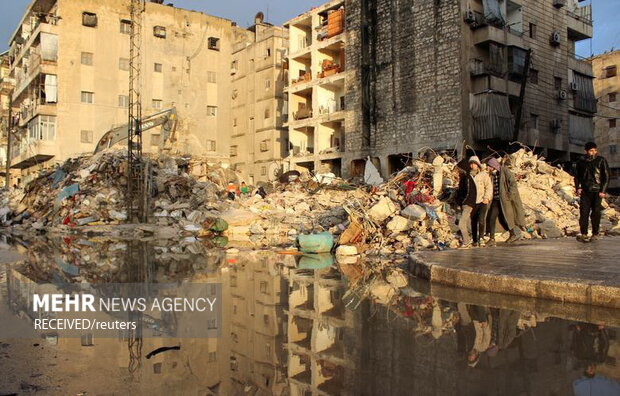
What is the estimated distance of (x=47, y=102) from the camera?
39.0 meters

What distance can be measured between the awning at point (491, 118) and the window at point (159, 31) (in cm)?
2819

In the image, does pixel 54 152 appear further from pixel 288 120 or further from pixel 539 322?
pixel 539 322

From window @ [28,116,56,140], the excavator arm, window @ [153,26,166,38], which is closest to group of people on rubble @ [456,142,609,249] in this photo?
the excavator arm

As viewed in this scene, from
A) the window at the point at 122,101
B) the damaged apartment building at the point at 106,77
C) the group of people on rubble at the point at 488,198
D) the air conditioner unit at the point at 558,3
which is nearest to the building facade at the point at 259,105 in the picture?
the damaged apartment building at the point at 106,77

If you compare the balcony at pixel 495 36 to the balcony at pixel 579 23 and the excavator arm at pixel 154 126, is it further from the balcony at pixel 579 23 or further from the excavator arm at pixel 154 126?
the excavator arm at pixel 154 126

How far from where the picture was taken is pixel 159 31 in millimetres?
43656

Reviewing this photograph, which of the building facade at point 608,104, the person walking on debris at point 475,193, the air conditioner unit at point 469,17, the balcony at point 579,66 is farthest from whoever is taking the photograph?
the building facade at point 608,104

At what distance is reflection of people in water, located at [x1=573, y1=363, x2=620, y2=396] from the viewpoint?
317 cm

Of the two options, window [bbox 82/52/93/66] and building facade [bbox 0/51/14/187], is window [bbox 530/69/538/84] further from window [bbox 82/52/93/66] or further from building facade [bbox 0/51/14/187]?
building facade [bbox 0/51/14/187]

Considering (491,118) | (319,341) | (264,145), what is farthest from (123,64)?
(319,341)

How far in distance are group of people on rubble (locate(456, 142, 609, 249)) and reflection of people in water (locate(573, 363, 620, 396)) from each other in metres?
6.20

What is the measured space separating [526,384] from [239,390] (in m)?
1.91

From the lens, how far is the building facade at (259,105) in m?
43.5

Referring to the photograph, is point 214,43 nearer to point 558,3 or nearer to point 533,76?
point 533,76
